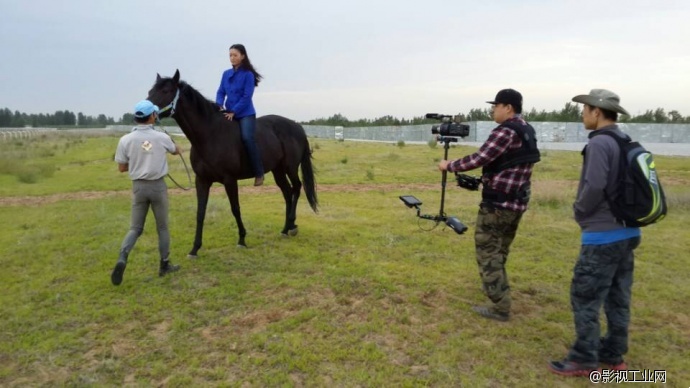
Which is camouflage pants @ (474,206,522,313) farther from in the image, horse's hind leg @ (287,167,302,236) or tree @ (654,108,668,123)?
tree @ (654,108,668,123)

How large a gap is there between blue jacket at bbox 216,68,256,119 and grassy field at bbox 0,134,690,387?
77.4 inches

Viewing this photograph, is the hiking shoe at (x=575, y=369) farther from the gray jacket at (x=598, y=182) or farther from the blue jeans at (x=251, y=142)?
the blue jeans at (x=251, y=142)

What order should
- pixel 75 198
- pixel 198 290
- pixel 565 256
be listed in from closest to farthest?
1. pixel 198 290
2. pixel 565 256
3. pixel 75 198

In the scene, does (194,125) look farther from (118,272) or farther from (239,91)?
(118,272)

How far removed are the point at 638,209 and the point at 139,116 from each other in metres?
4.49

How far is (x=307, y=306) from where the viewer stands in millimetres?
4469

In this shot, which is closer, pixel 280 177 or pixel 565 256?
pixel 565 256

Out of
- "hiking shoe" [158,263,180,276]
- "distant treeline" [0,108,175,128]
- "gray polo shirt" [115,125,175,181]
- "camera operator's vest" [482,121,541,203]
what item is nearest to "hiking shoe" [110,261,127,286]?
"hiking shoe" [158,263,180,276]

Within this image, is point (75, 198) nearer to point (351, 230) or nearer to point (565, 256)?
point (351, 230)

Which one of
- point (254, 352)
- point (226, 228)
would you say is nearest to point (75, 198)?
point (226, 228)

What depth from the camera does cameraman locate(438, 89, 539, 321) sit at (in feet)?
12.4

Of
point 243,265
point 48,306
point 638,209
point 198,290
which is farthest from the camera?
point 243,265

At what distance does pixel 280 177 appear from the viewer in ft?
24.7

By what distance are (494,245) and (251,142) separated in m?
3.64
